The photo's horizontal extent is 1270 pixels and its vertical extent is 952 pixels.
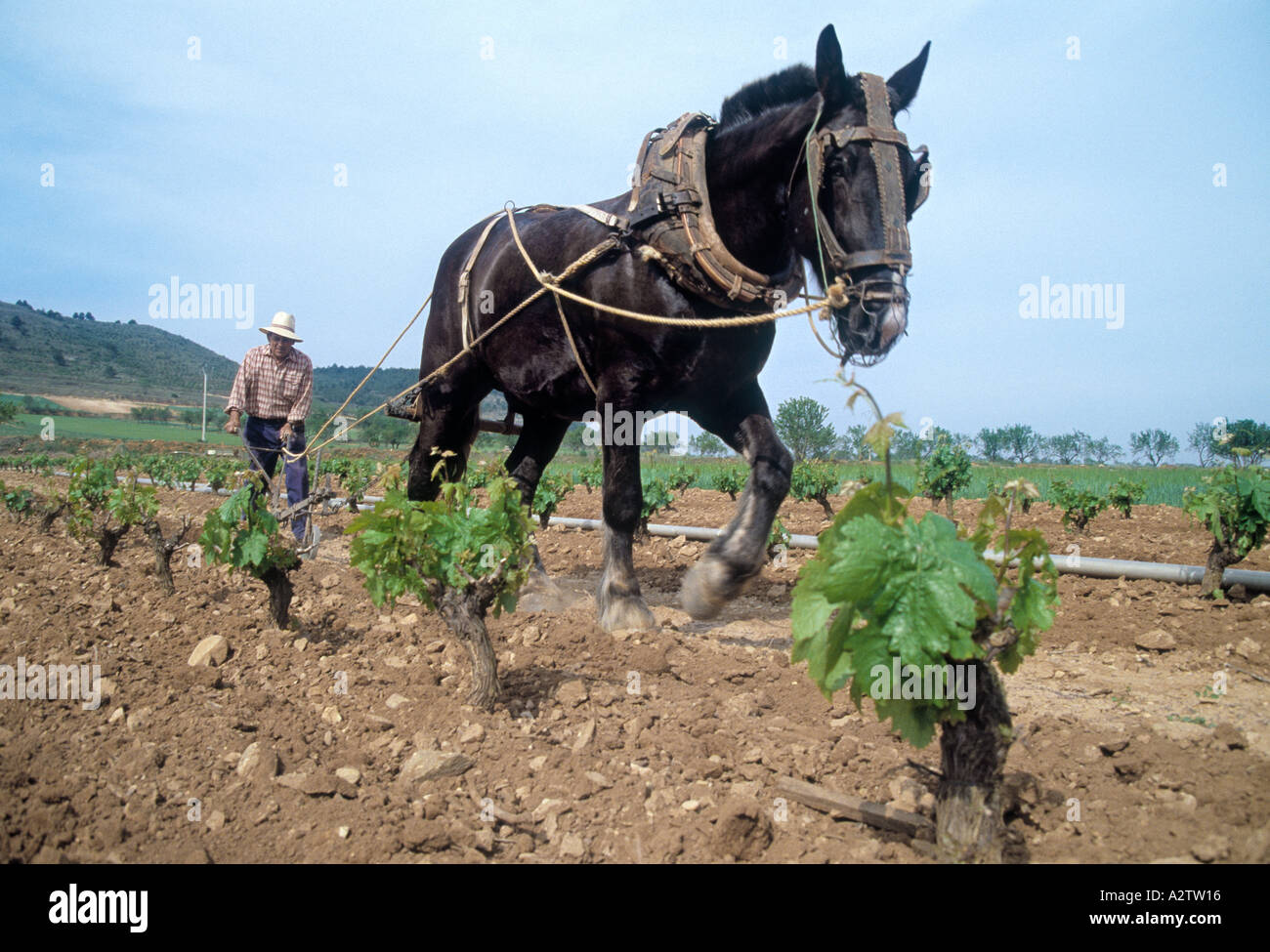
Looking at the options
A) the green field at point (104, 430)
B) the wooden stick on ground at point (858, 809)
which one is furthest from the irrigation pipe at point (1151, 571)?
the green field at point (104, 430)

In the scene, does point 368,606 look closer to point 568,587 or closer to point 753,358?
point 568,587

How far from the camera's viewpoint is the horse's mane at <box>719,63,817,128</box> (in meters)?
3.72

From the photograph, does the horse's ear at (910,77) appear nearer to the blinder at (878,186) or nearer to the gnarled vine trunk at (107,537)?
the blinder at (878,186)

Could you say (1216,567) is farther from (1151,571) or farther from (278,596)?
(278,596)

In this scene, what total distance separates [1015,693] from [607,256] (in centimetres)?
277

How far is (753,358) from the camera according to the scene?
3979mm

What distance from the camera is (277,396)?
7.01 m

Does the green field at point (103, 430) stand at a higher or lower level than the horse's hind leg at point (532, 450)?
higher

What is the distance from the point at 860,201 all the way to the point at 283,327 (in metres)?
5.74

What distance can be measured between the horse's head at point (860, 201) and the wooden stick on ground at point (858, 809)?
5.44 ft

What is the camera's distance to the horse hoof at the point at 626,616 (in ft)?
13.6
